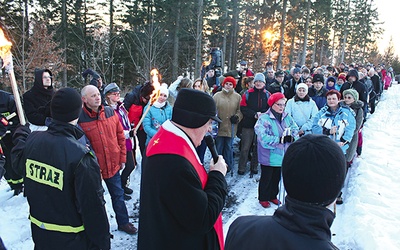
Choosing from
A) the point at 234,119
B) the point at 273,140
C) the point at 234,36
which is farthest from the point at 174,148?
the point at 234,36

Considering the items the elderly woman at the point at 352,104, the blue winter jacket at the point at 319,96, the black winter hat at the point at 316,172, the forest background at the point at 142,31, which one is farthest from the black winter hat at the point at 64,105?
the forest background at the point at 142,31

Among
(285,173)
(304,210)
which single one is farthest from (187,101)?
(304,210)

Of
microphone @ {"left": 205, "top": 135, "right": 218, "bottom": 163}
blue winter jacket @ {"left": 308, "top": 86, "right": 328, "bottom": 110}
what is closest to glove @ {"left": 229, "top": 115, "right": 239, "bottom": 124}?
blue winter jacket @ {"left": 308, "top": 86, "right": 328, "bottom": 110}

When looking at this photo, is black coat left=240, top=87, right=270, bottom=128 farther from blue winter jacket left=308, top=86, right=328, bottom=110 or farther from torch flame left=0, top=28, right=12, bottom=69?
torch flame left=0, top=28, right=12, bottom=69

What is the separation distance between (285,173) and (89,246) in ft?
6.83

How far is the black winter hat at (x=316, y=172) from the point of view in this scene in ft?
4.25

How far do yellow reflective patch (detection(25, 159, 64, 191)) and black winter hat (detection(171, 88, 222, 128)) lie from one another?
1.17 metres

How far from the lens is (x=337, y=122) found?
16.8ft

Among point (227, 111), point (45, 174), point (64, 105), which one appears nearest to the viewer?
point (45, 174)

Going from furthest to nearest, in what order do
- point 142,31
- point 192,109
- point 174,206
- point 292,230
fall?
point 142,31
point 192,109
point 174,206
point 292,230

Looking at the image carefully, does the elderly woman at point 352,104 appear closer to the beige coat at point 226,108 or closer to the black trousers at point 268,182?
the black trousers at point 268,182

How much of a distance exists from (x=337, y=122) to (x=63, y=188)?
4.61 metres

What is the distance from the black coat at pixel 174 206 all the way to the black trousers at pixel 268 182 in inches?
130

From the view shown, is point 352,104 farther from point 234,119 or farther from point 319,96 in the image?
point 234,119
